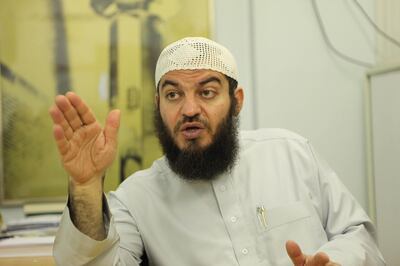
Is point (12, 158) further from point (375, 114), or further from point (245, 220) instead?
point (375, 114)

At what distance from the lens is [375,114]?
2207mm

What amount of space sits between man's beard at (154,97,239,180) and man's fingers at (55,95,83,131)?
0.49 m

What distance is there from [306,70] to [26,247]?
1.61 meters

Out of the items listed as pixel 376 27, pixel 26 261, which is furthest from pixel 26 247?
pixel 376 27

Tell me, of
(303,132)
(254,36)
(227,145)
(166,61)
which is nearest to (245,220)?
(227,145)

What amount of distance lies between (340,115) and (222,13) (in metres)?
0.84

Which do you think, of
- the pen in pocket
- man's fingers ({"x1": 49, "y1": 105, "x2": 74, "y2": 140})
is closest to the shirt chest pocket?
the pen in pocket

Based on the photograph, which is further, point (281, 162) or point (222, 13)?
point (222, 13)

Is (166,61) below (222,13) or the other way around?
below

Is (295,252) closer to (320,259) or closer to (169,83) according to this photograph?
(320,259)

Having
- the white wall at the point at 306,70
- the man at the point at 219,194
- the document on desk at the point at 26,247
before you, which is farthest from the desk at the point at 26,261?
the white wall at the point at 306,70

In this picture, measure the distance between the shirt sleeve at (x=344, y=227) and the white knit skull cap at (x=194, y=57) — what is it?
1.54 feet

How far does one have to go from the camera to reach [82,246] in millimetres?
1069

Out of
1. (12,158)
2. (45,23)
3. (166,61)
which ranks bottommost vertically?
(12,158)
